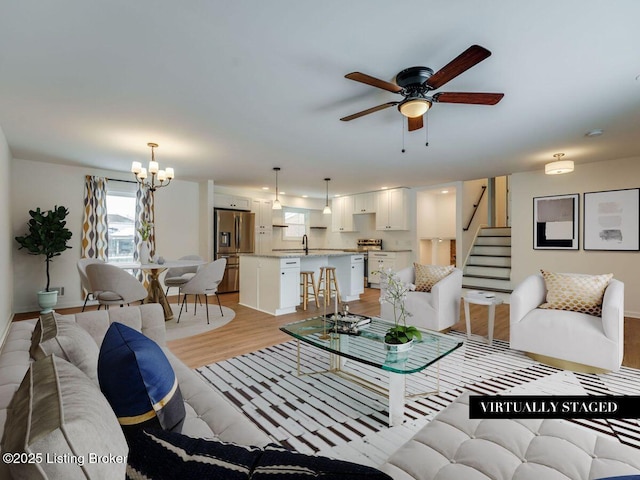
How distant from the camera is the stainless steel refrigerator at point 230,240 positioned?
6.66 meters

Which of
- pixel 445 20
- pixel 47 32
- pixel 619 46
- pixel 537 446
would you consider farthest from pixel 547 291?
pixel 47 32

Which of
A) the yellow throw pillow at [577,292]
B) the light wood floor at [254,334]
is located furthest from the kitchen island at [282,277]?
the yellow throw pillow at [577,292]

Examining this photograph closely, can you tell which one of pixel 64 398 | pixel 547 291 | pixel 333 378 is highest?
pixel 64 398

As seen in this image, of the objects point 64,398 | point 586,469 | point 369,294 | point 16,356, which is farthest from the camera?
point 369,294

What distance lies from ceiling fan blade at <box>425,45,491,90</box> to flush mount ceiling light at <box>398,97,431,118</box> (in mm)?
131

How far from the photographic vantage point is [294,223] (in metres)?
8.84

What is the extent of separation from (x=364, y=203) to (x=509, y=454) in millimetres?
7164

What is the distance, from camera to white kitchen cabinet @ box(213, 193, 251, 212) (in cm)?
683

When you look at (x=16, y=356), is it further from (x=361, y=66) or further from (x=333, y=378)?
(x=361, y=66)

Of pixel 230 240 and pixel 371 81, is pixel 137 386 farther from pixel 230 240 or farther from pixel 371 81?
pixel 230 240

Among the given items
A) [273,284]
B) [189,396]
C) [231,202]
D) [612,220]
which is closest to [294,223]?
[231,202]

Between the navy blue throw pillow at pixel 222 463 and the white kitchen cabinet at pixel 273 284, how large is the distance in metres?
4.07

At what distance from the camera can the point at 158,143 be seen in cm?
394

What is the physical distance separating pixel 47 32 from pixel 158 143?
2124 mm
